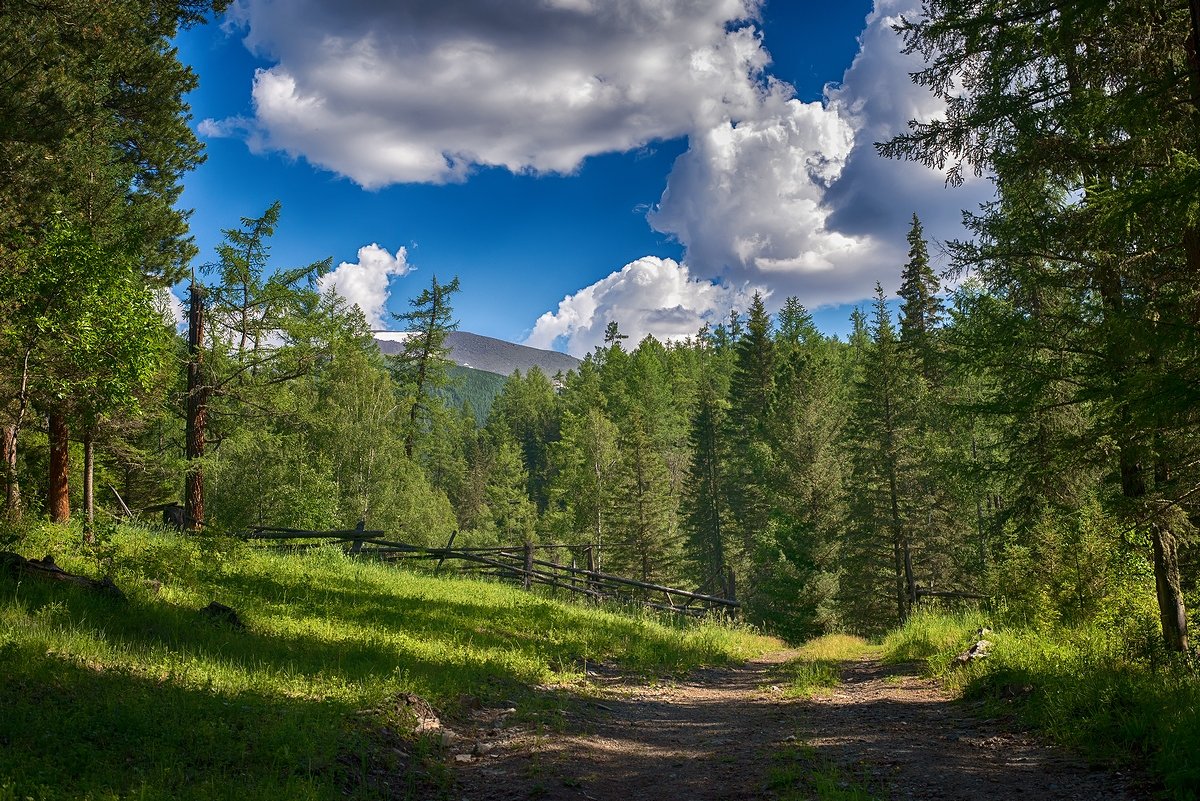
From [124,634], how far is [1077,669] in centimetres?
1129

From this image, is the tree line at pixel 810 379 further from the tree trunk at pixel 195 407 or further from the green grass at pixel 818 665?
the green grass at pixel 818 665

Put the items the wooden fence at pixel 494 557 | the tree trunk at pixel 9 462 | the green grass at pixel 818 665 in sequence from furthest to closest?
1. the wooden fence at pixel 494 557
2. the tree trunk at pixel 9 462
3. the green grass at pixel 818 665

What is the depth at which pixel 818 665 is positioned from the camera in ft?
45.6

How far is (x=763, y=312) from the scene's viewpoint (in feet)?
171

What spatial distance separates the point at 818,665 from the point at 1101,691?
755cm

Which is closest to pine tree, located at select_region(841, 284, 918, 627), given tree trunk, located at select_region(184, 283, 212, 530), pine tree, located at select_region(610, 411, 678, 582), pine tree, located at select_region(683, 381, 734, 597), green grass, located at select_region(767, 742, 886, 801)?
pine tree, located at select_region(610, 411, 678, 582)

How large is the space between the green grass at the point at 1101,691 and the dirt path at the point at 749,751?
34cm

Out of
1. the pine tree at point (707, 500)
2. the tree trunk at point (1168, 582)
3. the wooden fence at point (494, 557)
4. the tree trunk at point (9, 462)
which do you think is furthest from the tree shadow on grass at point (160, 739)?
the pine tree at point (707, 500)

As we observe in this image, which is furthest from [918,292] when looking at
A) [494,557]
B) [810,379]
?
[494,557]

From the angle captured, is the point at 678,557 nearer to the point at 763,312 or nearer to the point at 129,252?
the point at 763,312

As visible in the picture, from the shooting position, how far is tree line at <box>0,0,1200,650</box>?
8.36 m

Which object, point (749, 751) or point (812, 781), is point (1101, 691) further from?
point (749, 751)

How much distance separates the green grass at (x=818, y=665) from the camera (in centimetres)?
1128

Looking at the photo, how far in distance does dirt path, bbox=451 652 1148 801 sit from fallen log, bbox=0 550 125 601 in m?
5.68
